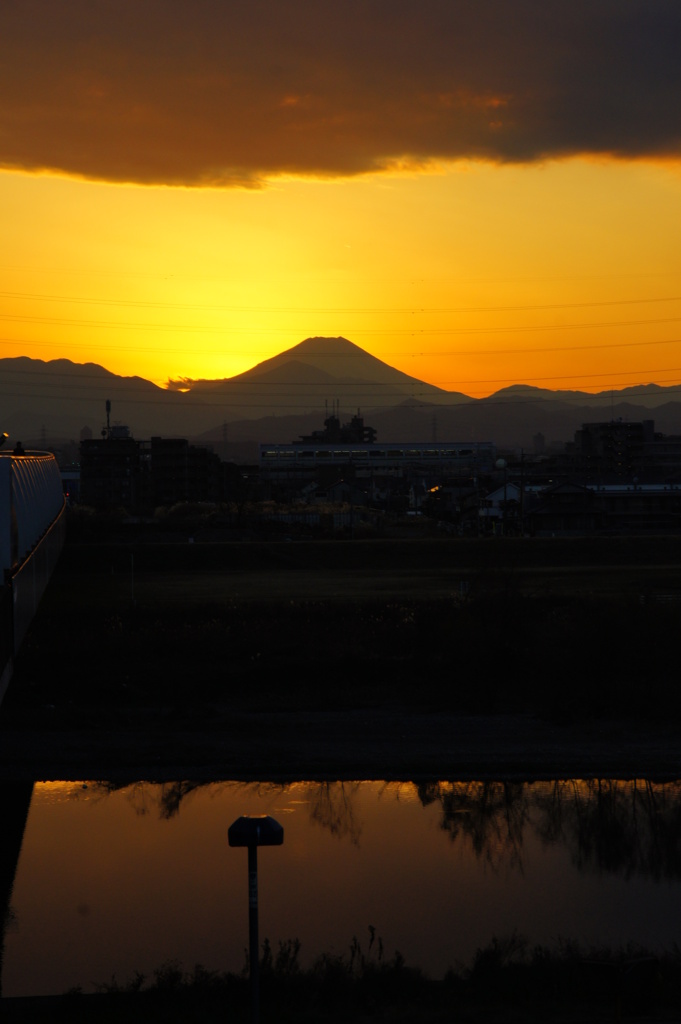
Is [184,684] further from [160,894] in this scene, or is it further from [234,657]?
[160,894]

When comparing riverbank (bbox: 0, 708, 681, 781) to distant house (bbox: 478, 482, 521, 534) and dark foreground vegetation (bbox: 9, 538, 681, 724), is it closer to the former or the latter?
dark foreground vegetation (bbox: 9, 538, 681, 724)

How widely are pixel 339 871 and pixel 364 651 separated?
50.3 ft

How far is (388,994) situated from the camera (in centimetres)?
1111

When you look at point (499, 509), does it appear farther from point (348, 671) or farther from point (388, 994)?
point (388, 994)

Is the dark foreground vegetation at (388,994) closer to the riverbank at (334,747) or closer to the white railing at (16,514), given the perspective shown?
the white railing at (16,514)

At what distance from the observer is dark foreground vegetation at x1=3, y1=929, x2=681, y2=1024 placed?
10289 mm

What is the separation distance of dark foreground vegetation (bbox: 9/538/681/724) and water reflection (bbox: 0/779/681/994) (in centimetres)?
590

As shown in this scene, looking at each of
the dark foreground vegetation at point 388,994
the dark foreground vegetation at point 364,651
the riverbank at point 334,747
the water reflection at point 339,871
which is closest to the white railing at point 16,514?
the riverbank at point 334,747

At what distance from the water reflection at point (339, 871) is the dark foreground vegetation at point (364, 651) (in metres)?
5.90

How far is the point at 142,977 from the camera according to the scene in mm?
11773

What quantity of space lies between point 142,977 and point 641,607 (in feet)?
67.1

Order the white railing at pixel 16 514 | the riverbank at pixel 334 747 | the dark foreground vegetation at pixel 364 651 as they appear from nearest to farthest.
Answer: the white railing at pixel 16 514, the riverbank at pixel 334 747, the dark foreground vegetation at pixel 364 651

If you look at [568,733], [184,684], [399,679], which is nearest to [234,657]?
[184,684]

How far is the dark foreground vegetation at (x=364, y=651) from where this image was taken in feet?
88.5
